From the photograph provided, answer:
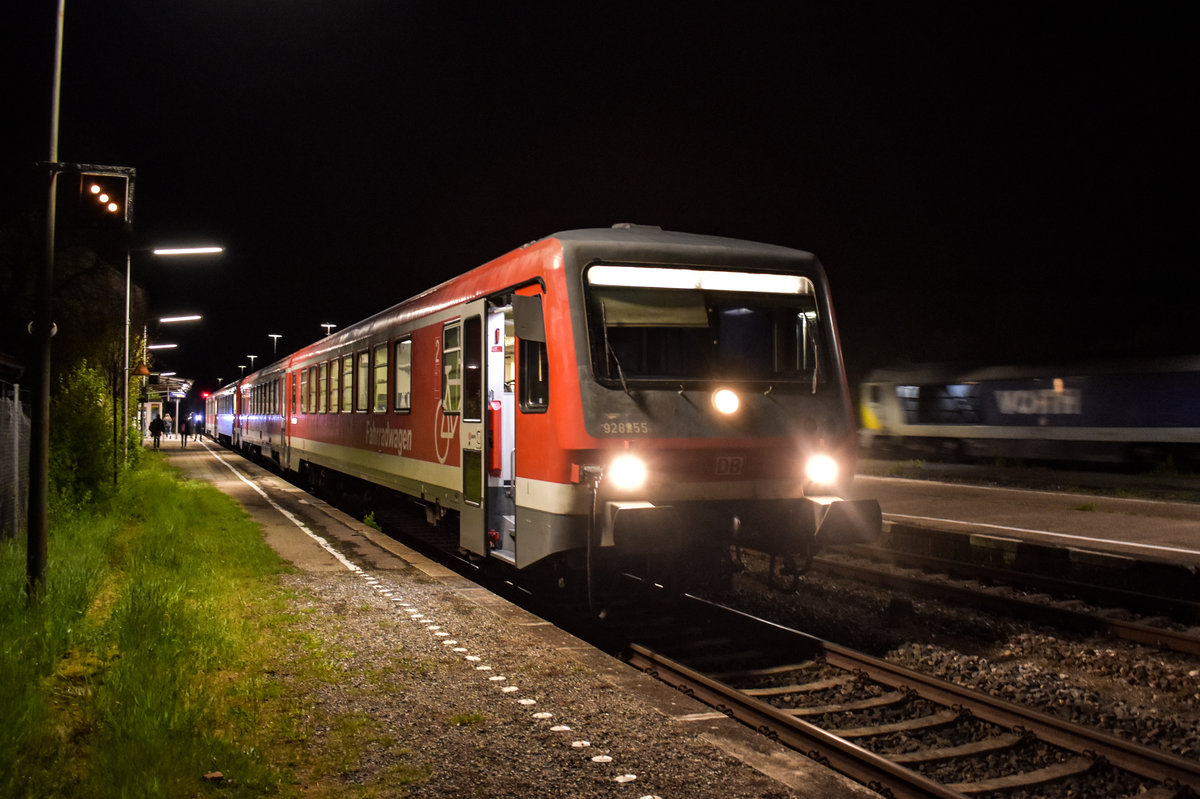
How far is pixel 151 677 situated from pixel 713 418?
13.3ft

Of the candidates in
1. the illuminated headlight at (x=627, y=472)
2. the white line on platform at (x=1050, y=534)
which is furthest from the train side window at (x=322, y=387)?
the illuminated headlight at (x=627, y=472)

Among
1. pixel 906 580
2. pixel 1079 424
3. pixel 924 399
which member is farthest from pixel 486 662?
pixel 924 399

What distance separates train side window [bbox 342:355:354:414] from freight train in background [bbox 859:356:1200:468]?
19.5 metres

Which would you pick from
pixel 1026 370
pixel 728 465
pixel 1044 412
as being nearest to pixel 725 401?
pixel 728 465

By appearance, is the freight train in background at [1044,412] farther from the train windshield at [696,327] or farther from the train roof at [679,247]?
the train windshield at [696,327]

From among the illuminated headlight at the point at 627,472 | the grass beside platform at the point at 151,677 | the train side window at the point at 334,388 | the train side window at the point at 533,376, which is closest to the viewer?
the grass beside platform at the point at 151,677

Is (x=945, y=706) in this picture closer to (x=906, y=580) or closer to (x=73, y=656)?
(x=906, y=580)

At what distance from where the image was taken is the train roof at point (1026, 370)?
77.6ft

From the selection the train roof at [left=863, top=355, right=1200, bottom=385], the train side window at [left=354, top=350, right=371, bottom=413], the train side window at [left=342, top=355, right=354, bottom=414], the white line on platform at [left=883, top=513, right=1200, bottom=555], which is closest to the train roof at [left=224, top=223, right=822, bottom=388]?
the train side window at [left=354, top=350, right=371, bottom=413]

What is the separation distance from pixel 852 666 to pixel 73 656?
5.28 metres

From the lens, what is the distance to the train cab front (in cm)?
696

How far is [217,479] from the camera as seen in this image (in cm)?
2552

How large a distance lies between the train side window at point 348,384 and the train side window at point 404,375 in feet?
10.4

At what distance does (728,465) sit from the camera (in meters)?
7.32
